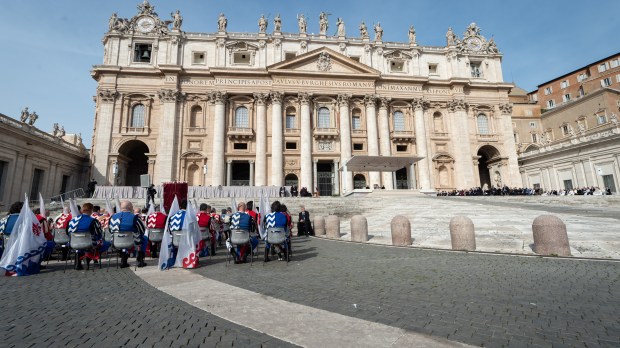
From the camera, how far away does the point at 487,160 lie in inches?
1620

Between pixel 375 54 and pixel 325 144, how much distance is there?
15.0 metres

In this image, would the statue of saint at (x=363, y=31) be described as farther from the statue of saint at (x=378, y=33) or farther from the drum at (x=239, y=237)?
the drum at (x=239, y=237)

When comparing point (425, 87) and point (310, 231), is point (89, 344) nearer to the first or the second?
point (310, 231)

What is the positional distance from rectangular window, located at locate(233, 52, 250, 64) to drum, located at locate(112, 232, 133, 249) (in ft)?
112

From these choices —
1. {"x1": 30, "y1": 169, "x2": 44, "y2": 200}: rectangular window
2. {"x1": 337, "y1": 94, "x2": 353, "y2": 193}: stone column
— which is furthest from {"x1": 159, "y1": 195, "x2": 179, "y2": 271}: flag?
{"x1": 337, "y1": 94, "x2": 353, "y2": 193}: stone column

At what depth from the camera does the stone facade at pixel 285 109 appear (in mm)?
33531

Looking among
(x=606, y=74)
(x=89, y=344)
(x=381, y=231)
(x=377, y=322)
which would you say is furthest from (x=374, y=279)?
(x=606, y=74)

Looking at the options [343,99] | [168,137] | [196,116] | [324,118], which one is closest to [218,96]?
[196,116]

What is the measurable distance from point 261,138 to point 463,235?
28.1 m

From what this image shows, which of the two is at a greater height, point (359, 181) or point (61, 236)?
point (359, 181)

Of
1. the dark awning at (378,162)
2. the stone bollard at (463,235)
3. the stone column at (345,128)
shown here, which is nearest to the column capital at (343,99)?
the stone column at (345,128)

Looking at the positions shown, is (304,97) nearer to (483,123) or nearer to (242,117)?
(242,117)

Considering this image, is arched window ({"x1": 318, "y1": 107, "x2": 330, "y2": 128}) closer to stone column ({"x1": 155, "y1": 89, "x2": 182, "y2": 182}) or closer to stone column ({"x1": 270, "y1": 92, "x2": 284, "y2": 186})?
stone column ({"x1": 270, "y1": 92, "x2": 284, "y2": 186})

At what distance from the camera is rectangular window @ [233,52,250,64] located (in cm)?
3728
